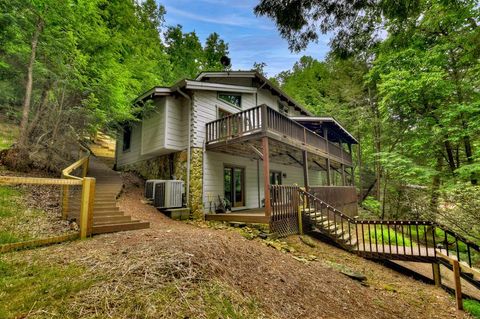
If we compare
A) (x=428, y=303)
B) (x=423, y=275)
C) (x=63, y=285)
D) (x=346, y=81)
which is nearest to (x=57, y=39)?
(x=63, y=285)

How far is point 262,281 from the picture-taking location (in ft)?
12.8

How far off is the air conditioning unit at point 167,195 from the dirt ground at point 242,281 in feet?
14.1

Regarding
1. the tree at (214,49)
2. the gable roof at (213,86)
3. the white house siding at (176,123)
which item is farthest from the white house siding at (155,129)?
the tree at (214,49)

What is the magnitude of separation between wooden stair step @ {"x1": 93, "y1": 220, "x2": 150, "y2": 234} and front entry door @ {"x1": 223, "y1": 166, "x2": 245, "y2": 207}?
548 cm

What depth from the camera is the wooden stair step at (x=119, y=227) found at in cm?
545

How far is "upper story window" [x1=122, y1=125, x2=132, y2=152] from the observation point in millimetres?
13796

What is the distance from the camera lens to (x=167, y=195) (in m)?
9.39

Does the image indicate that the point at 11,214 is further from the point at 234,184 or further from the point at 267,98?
the point at 267,98

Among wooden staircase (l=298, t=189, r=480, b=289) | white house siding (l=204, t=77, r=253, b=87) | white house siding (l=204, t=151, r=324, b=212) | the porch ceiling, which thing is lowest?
wooden staircase (l=298, t=189, r=480, b=289)

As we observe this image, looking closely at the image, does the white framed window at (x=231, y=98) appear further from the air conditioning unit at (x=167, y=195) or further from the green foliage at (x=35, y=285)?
the green foliage at (x=35, y=285)

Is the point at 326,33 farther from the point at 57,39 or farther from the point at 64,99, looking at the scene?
the point at 64,99

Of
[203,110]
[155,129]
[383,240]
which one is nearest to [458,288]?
[383,240]

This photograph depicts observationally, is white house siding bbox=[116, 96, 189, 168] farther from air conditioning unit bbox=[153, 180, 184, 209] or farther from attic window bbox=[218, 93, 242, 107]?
attic window bbox=[218, 93, 242, 107]

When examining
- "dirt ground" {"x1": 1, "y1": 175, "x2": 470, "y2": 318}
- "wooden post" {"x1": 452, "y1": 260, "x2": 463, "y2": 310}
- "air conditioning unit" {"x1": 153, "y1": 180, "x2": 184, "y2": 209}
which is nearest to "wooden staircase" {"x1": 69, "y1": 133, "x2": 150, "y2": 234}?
"dirt ground" {"x1": 1, "y1": 175, "x2": 470, "y2": 318}
